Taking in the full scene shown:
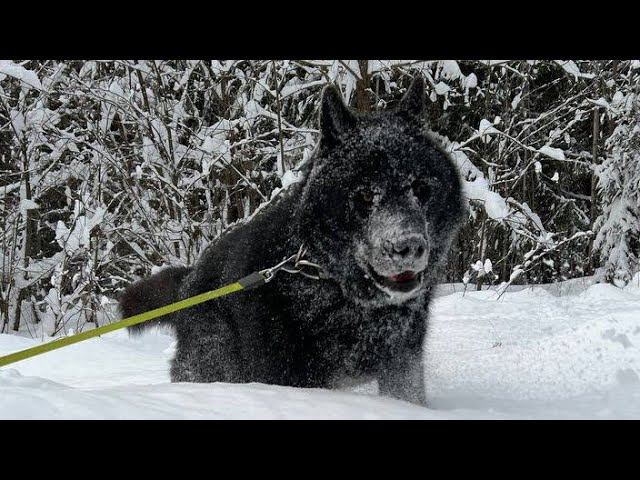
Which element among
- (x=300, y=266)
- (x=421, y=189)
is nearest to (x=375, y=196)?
(x=421, y=189)

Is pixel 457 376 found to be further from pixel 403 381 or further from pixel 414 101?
pixel 414 101

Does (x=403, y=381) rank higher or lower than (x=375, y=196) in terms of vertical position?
lower

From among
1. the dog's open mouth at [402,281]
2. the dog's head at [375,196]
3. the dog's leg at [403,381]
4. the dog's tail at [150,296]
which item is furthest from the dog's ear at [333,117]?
the dog's tail at [150,296]

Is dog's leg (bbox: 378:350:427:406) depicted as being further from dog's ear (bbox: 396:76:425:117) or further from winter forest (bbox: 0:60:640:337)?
winter forest (bbox: 0:60:640:337)

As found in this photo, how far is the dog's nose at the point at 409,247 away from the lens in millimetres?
2064

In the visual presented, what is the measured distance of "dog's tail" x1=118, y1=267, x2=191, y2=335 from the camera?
322cm

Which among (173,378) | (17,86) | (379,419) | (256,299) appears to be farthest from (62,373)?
(17,86)

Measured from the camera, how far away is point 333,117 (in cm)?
239

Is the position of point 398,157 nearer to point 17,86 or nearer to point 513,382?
point 513,382

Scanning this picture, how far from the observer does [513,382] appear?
300cm

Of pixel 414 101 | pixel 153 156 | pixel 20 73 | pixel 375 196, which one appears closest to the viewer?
pixel 375 196

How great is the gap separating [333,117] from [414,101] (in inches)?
15.0

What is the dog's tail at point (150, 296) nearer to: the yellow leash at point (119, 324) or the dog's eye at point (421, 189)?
the yellow leash at point (119, 324)

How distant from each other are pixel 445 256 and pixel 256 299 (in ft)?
2.83
